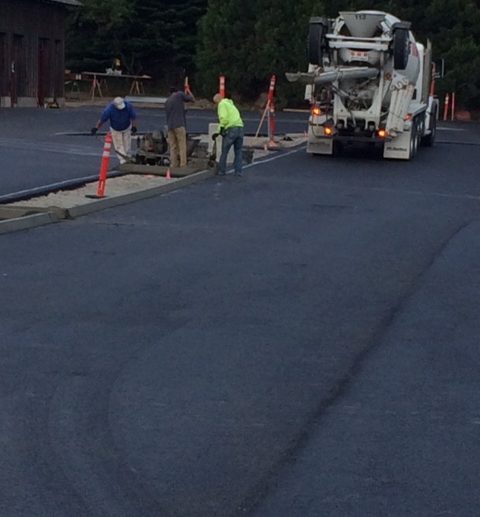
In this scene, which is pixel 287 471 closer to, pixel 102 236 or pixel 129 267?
pixel 129 267

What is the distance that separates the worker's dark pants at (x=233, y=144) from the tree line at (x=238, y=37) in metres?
27.2

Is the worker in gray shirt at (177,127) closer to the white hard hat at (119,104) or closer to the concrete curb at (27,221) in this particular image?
the white hard hat at (119,104)

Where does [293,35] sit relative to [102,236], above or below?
above

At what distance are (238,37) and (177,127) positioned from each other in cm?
3668

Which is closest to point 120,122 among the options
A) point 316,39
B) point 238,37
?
point 316,39

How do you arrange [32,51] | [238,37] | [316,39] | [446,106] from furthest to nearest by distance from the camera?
[238,37], [446,106], [32,51], [316,39]

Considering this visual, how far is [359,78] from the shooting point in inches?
1154

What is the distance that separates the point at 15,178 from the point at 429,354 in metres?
14.1

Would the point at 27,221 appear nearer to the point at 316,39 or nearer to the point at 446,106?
the point at 316,39

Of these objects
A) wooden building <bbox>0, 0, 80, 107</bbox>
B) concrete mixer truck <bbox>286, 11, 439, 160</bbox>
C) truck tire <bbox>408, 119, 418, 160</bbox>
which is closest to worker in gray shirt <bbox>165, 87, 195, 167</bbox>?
concrete mixer truck <bbox>286, 11, 439, 160</bbox>

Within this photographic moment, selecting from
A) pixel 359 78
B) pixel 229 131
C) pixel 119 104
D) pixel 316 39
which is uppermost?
pixel 316 39

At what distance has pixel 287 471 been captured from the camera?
6.77 metres

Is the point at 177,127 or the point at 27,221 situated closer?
the point at 27,221

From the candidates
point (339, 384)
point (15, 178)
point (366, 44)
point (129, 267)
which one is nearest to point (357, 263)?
point (129, 267)
